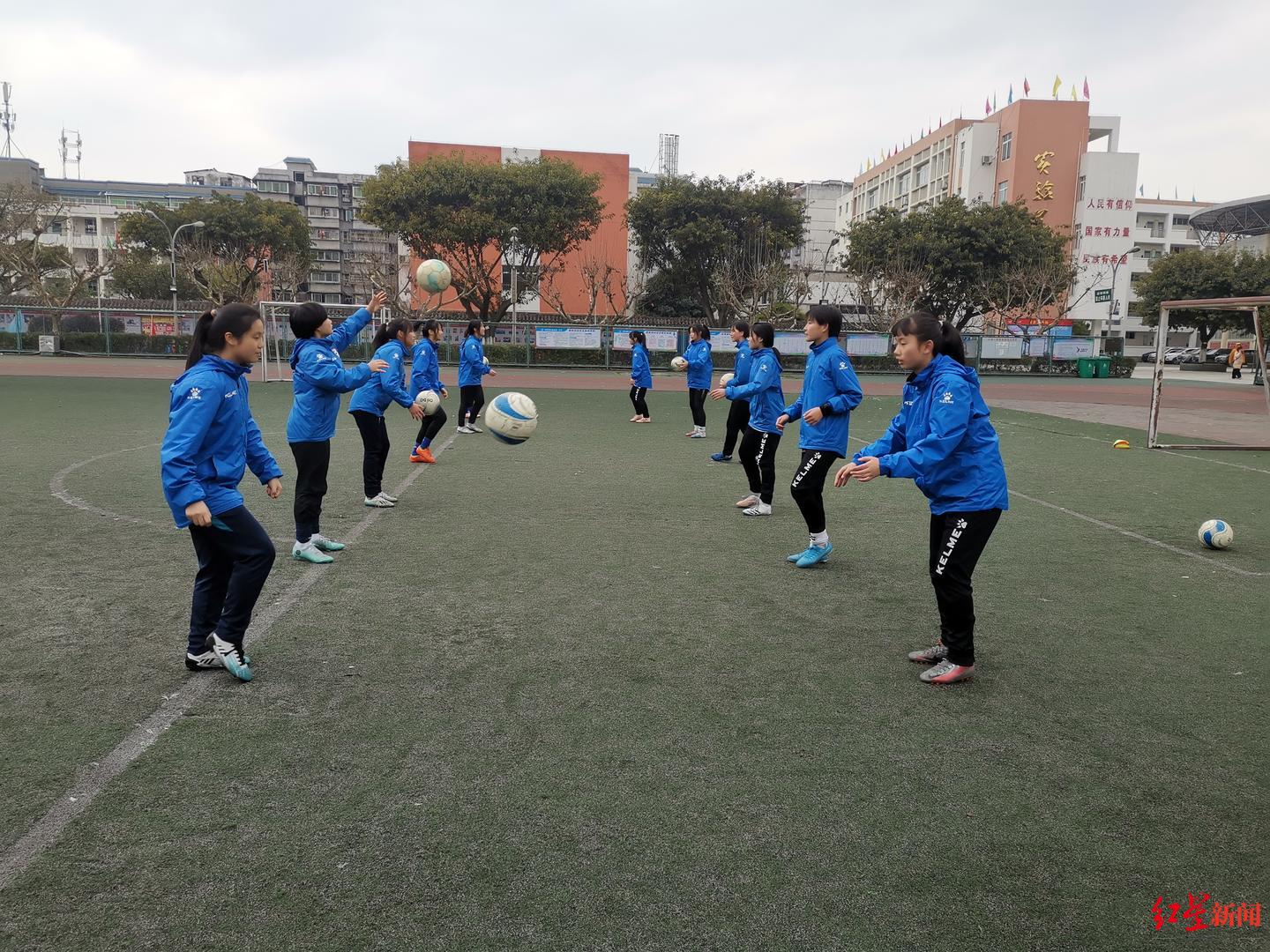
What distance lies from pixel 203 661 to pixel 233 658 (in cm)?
25

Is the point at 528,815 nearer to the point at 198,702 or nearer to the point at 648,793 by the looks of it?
the point at 648,793

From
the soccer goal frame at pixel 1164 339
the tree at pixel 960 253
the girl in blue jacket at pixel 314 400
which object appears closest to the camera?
the girl in blue jacket at pixel 314 400

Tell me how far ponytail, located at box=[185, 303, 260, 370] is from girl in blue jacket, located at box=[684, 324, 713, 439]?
35.9 ft

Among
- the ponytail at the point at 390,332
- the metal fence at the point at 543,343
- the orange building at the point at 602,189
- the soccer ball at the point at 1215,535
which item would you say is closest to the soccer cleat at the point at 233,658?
the ponytail at the point at 390,332

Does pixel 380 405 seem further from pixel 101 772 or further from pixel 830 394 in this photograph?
pixel 101 772

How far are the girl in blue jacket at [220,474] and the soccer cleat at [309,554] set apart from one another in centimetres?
208

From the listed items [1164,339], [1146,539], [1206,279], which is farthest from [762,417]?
[1206,279]

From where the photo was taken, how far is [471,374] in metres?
14.2

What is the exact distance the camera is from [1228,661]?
16.1 ft

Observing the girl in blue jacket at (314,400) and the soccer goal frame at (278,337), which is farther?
the soccer goal frame at (278,337)

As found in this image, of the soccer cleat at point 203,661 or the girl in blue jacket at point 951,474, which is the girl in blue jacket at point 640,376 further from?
the soccer cleat at point 203,661

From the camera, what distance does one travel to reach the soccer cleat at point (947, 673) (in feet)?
15.0

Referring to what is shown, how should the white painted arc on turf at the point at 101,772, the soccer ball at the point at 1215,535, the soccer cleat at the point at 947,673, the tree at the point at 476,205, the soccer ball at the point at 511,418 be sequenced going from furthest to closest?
the tree at the point at 476,205 → the soccer ball at the point at 511,418 → the soccer ball at the point at 1215,535 → the soccer cleat at the point at 947,673 → the white painted arc on turf at the point at 101,772

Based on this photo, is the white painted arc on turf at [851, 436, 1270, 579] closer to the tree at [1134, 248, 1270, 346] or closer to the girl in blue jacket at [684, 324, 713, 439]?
the girl in blue jacket at [684, 324, 713, 439]
